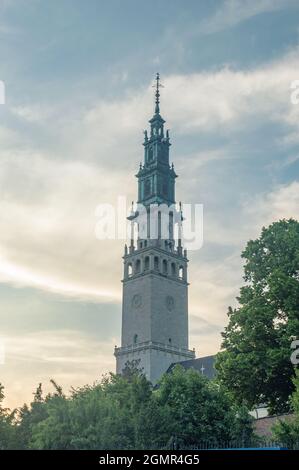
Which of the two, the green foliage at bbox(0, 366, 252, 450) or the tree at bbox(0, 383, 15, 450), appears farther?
the tree at bbox(0, 383, 15, 450)

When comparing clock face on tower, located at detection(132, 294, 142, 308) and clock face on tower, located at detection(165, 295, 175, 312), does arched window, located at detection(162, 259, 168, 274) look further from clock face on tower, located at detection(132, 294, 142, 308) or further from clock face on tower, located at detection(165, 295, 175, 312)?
clock face on tower, located at detection(132, 294, 142, 308)

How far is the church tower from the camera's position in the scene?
86625 mm

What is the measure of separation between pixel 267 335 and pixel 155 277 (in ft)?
184

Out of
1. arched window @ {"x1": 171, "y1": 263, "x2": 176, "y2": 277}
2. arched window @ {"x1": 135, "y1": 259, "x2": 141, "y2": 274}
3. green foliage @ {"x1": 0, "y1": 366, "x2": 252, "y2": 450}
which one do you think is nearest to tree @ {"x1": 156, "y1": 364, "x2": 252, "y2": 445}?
green foliage @ {"x1": 0, "y1": 366, "x2": 252, "y2": 450}

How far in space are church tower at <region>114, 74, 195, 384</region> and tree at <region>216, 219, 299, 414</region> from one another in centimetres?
4852

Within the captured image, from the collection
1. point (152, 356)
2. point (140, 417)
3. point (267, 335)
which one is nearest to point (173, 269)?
point (152, 356)

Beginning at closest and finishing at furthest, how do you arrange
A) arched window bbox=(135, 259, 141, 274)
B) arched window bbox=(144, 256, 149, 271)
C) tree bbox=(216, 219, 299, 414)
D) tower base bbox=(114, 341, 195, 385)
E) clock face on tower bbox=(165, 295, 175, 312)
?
1. tree bbox=(216, 219, 299, 414)
2. tower base bbox=(114, 341, 195, 385)
3. clock face on tower bbox=(165, 295, 175, 312)
4. arched window bbox=(144, 256, 149, 271)
5. arched window bbox=(135, 259, 141, 274)

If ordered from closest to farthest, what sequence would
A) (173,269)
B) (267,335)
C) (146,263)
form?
(267,335) → (146,263) → (173,269)

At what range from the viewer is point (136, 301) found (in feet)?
297

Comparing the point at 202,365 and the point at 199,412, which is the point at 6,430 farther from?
the point at 202,365
